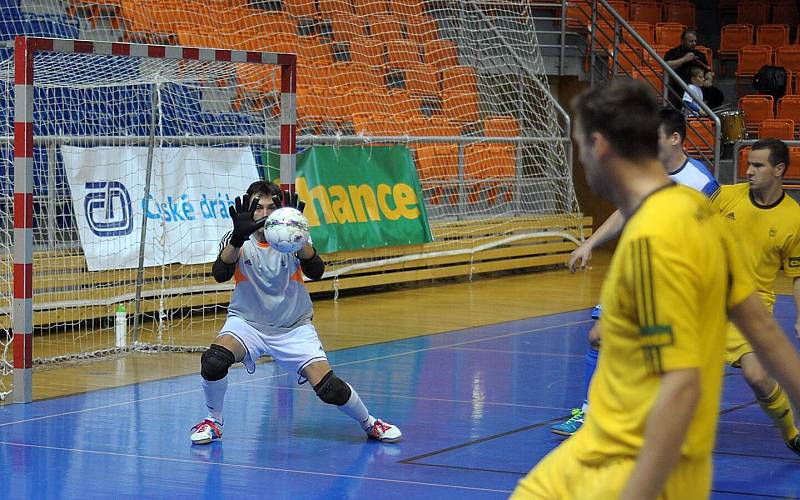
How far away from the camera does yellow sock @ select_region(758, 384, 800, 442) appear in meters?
6.96

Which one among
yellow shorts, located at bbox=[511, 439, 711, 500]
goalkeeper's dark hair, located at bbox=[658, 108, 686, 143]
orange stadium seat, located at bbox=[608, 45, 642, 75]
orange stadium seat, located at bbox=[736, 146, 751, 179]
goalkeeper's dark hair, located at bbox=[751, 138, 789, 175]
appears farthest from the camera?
orange stadium seat, located at bbox=[608, 45, 642, 75]

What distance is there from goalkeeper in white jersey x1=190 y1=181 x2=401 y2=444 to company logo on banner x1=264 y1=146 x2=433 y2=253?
255 inches

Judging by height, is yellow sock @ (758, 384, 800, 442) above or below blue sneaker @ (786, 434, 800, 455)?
above

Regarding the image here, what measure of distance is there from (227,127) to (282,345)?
7.94 m

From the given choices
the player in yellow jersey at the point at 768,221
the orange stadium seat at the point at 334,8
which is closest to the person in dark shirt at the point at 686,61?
the orange stadium seat at the point at 334,8

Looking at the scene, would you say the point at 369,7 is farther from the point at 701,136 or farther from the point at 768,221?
the point at 768,221

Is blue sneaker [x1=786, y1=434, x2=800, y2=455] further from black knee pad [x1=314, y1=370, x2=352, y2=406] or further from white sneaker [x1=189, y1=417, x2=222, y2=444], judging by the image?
white sneaker [x1=189, y1=417, x2=222, y2=444]

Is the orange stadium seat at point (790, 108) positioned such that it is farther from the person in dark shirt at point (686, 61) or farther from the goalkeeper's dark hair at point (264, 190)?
the goalkeeper's dark hair at point (264, 190)

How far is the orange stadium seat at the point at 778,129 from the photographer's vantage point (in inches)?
805

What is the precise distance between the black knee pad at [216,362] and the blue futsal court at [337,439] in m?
0.44

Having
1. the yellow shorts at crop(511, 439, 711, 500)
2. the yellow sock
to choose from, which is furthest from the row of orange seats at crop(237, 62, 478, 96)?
the yellow shorts at crop(511, 439, 711, 500)

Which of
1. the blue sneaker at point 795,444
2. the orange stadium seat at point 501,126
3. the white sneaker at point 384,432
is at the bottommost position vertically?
the white sneaker at point 384,432

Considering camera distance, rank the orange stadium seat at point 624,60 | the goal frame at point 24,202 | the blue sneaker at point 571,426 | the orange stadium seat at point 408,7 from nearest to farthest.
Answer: the blue sneaker at point 571,426, the goal frame at point 24,202, the orange stadium seat at point 408,7, the orange stadium seat at point 624,60

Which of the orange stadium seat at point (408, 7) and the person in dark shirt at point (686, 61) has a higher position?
the orange stadium seat at point (408, 7)
